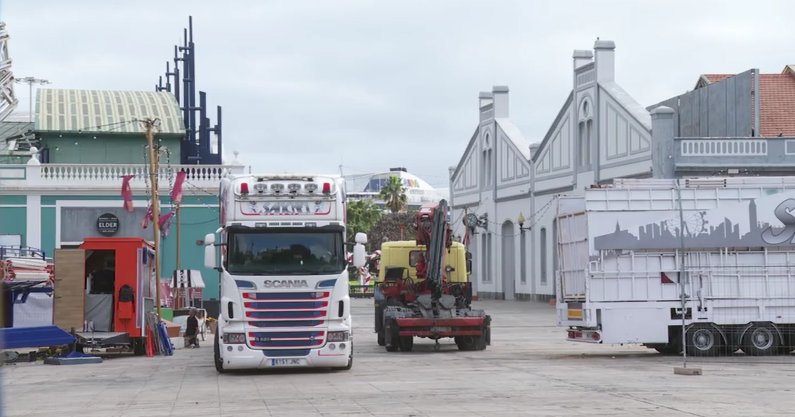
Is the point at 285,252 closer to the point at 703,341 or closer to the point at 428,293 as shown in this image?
the point at 428,293

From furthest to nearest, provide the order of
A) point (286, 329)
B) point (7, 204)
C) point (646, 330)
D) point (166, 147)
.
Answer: point (166, 147) → point (7, 204) → point (646, 330) → point (286, 329)

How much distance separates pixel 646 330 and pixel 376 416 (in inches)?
477

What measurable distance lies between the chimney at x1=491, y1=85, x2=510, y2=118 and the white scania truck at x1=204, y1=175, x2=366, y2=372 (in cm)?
5020

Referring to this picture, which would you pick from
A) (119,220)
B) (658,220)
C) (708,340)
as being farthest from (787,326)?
(119,220)

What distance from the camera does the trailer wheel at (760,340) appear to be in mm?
26109

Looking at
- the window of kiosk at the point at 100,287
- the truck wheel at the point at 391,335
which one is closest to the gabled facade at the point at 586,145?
the truck wheel at the point at 391,335

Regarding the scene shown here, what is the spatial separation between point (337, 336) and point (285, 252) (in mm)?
1796

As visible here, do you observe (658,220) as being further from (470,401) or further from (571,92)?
(571,92)

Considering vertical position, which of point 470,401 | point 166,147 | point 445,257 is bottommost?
point 470,401

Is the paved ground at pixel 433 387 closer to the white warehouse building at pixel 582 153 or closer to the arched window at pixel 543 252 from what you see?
the white warehouse building at pixel 582 153

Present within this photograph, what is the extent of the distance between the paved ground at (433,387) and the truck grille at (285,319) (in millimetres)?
656

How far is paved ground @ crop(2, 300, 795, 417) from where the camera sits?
15.8 m

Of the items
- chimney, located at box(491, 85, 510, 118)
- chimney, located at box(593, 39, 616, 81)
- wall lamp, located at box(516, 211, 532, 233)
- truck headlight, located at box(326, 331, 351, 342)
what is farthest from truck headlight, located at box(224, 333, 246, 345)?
chimney, located at box(491, 85, 510, 118)

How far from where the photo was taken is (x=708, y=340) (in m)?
26.0
